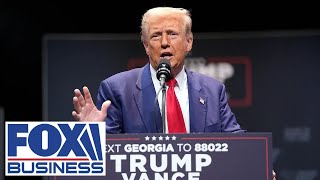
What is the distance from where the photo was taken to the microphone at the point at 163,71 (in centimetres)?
297

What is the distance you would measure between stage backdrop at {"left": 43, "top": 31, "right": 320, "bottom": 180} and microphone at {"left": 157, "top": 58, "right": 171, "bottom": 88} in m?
2.84

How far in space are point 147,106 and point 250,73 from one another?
2770 mm

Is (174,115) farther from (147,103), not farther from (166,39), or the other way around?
(166,39)

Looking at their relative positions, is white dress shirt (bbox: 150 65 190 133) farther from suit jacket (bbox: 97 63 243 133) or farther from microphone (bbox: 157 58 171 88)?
microphone (bbox: 157 58 171 88)

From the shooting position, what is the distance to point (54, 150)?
2.76 m

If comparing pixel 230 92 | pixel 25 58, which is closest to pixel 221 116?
pixel 230 92

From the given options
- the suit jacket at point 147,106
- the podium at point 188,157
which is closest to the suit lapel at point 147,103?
the suit jacket at point 147,106

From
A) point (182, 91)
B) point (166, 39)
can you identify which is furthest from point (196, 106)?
point (166, 39)

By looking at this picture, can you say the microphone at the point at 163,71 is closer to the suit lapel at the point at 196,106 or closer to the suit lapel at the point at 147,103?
the suit lapel at the point at 147,103

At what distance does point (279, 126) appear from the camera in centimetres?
593

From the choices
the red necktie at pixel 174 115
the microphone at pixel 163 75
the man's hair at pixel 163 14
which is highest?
the man's hair at pixel 163 14

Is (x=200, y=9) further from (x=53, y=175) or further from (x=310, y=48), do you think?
(x=53, y=175)

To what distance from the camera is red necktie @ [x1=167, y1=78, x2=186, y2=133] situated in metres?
3.21

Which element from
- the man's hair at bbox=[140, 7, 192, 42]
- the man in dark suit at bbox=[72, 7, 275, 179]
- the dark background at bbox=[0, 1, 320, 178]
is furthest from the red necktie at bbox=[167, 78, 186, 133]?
the dark background at bbox=[0, 1, 320, 178]
